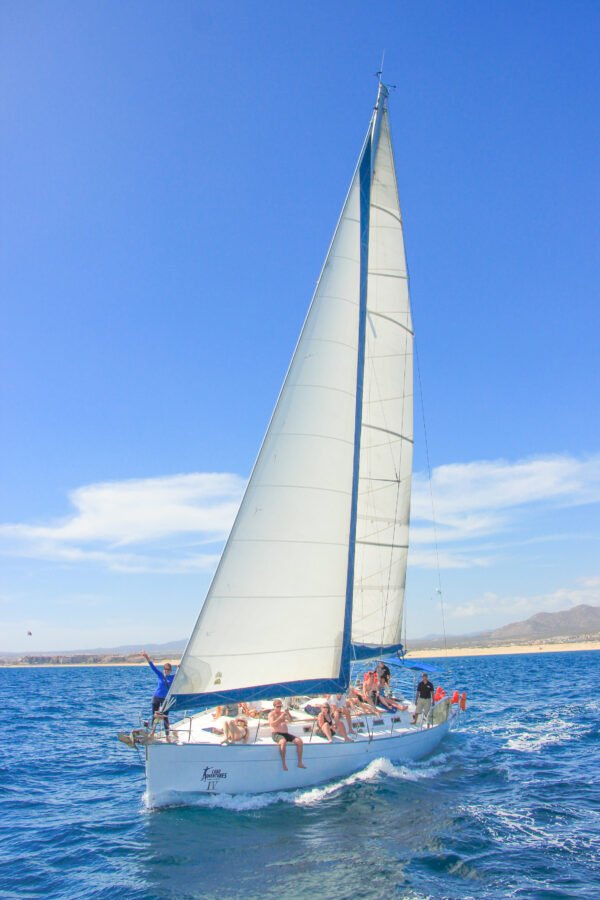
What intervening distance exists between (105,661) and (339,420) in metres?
154

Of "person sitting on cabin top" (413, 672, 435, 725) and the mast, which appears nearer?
the mast

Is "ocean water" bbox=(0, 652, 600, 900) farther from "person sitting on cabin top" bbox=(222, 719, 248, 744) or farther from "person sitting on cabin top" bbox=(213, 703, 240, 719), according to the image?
"person sitting on cabin top" bbox=(213, 703, 240, 719)

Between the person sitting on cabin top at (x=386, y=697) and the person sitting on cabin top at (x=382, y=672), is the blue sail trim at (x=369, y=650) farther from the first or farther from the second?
the person sitting on cabin top at (x=386, y=697)

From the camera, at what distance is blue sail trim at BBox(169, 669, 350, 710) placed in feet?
42.7

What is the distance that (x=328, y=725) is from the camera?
555 inches

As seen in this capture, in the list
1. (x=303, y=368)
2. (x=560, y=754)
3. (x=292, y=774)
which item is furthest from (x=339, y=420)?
(x=560, y=754)

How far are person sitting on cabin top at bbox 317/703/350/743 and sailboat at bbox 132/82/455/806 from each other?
180mm

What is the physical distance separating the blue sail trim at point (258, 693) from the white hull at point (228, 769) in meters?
0.86

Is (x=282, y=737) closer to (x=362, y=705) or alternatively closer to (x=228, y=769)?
(x=228, y=769)

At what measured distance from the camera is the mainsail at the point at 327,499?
13.4 metres

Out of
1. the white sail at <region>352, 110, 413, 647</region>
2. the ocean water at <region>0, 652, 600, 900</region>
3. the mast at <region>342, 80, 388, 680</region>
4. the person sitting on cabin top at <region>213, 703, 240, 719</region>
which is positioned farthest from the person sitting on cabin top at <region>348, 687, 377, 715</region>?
the person sitting on cabin top at <region>213, 703, 240, 719</region>

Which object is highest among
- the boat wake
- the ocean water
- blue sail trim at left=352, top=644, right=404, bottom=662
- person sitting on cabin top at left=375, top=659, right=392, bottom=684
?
blue sail trim at left=352, top=644, right=404, bottom=662

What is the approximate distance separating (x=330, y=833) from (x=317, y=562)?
5.50 m

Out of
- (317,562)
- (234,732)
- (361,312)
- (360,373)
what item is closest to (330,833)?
(234,732)
